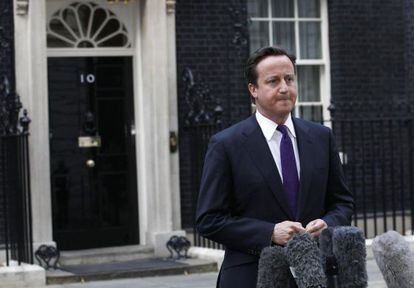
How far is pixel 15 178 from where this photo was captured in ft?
34.7

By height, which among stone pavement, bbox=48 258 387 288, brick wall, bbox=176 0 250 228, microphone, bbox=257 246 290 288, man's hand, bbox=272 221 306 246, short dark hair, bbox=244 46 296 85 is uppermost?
brick wall, bbox=176 0 250 228

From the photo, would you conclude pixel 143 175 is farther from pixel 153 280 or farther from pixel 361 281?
pixel 361 281

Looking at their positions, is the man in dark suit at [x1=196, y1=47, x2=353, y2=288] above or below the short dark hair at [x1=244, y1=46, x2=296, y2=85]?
below

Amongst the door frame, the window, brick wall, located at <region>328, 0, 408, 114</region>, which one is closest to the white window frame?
the door frame

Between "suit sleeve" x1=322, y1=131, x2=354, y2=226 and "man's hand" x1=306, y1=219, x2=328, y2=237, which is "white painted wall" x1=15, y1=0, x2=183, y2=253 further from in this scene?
"man's hand" x1=306, y1=219, x2=328, y2=237

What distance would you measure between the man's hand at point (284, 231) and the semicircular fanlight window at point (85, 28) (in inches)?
341

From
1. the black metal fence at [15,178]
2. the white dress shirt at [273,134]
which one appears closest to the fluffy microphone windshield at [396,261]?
the white dress shirt at [273,134]

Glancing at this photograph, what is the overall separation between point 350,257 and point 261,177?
21.4 inches

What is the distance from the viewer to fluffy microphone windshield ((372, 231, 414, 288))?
351 centimetres

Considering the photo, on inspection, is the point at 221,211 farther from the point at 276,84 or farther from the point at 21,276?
the point at 21,276

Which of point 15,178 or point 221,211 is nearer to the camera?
point 221,211

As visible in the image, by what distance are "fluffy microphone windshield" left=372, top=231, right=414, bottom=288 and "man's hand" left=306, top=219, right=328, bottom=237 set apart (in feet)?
0.77

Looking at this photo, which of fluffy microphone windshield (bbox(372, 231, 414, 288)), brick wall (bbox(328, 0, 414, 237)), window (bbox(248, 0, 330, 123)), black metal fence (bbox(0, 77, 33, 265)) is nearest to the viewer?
fluffy microphone windshield (bbox(372, 231, 414, 288))

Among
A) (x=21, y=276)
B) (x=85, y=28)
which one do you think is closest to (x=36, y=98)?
(x=85, y=28)
